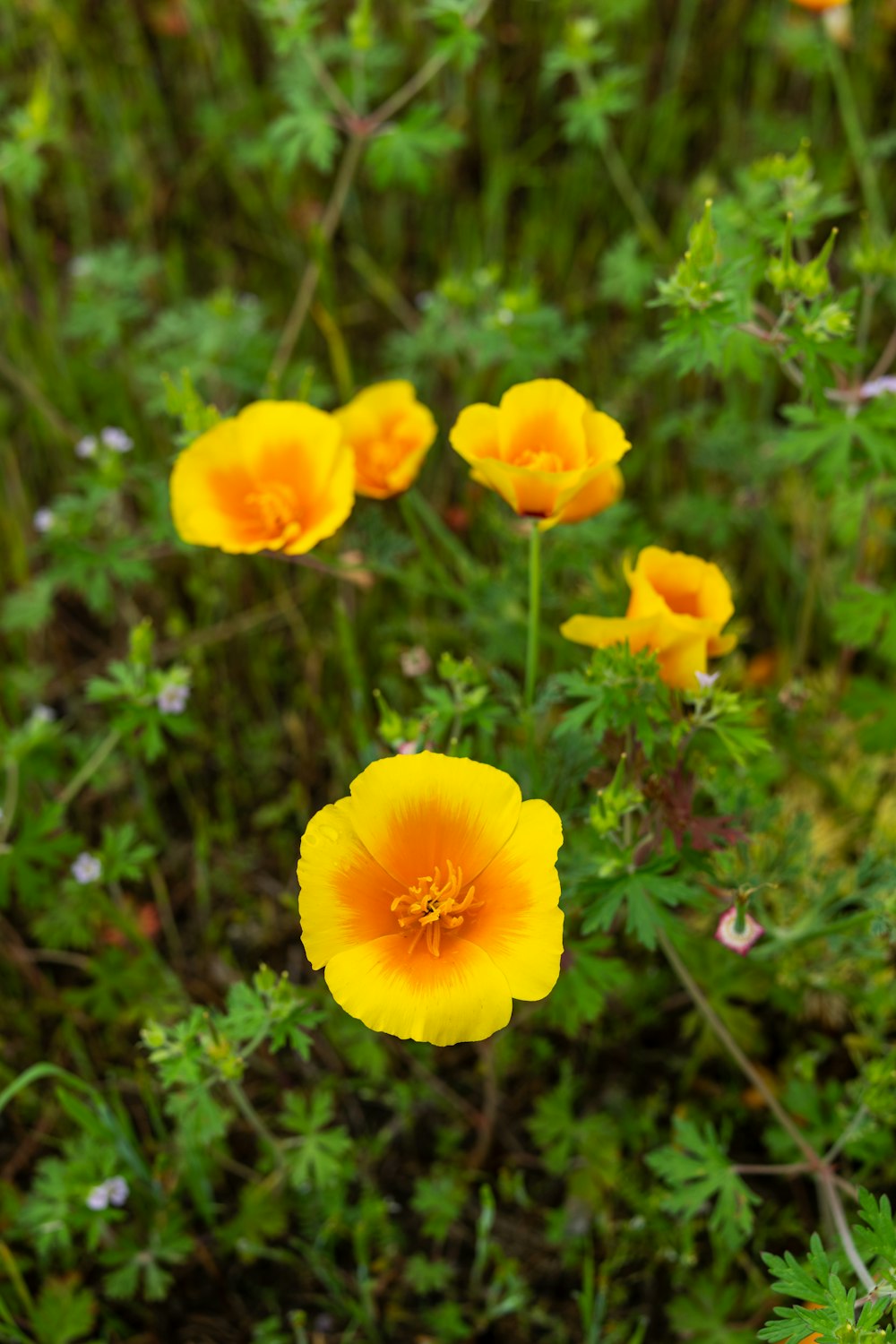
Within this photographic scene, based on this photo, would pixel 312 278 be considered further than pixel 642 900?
Yes

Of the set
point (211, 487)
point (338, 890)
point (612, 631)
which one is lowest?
point (338, 890)

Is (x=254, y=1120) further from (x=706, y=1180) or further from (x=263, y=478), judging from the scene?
(x=263, y=478)

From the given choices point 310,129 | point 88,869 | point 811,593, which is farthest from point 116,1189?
point 310,129

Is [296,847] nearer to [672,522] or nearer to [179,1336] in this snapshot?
[179,1336]

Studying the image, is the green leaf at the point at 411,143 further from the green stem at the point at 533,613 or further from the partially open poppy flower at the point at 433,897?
the partially open poppy flower at the point at 433,897

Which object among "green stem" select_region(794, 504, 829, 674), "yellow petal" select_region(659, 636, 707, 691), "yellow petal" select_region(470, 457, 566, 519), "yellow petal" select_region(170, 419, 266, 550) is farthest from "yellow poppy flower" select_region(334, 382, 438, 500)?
"green stem" select_region(794, 504, 829, 674)
